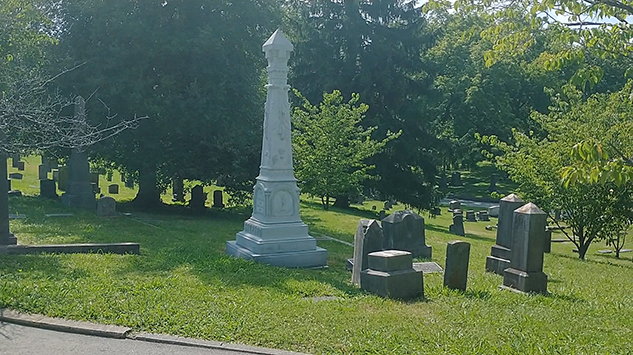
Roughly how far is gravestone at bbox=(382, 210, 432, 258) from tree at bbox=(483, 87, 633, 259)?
522 cm

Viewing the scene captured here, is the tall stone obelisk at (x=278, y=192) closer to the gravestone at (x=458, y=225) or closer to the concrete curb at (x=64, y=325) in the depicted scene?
the concrete curb at (x=64, y=325)

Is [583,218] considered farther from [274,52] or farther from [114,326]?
[114,326]

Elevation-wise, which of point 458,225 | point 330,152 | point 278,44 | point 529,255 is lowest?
point 458,225

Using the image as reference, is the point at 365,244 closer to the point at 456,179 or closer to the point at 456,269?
the point at 456,269

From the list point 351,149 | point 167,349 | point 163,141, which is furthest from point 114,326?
point 351,149

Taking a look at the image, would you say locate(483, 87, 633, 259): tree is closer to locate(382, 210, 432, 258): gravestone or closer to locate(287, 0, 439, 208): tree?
locate(382, 210, 432, 258): gravestone

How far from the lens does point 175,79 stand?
17.9 metres

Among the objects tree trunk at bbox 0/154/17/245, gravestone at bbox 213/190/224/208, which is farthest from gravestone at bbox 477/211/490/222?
tree trunk at bbox 0/154/17/245

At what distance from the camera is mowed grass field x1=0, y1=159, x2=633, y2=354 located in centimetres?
632

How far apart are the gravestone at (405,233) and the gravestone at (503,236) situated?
1.44 metres

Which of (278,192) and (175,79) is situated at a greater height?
(175,79)

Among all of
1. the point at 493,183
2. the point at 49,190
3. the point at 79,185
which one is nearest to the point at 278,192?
the point at 79,185

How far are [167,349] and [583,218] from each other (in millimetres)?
13813

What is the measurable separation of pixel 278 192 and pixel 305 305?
3.59m
